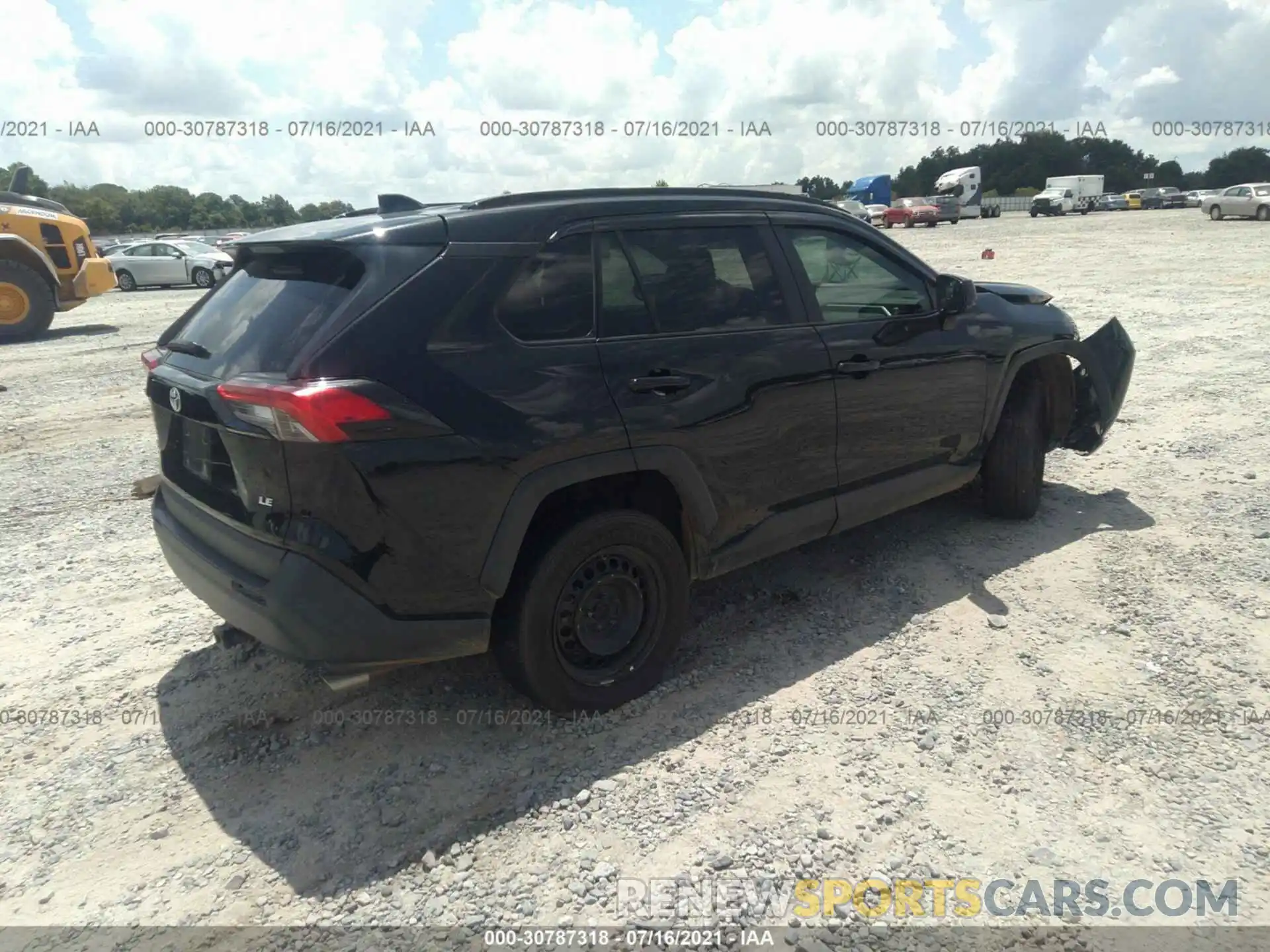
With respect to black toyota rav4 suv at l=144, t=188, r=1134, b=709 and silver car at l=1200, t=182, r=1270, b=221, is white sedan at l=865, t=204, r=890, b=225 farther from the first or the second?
black toyota rav4 suv at l=144, t=188, r=1134, b=709

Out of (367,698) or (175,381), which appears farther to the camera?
(367,698)

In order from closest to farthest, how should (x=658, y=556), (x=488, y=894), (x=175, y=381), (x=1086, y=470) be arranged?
1. (x=488, y=894)
2. (x=175, y=381)
3. (x=658, y=556)
4. (x=1086, y=470)

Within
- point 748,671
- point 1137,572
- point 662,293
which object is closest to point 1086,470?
point 1137,572

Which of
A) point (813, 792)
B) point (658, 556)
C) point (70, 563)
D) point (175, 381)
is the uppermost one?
→ point (175, 381)

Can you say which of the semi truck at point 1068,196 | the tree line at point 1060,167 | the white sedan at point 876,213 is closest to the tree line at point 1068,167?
the tree line at point 1060,167

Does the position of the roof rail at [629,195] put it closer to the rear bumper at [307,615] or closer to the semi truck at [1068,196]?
the rear bumper at [307,615]

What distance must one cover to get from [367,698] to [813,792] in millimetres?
1793

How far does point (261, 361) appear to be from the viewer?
2.92m

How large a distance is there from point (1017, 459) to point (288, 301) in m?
3.96

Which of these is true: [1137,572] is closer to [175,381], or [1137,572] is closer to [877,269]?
[877,269]

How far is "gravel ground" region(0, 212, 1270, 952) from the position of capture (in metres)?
2.68

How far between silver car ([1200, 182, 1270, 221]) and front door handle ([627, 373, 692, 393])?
142ft

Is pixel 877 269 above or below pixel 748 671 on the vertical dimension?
above

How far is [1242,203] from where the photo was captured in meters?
37.4
